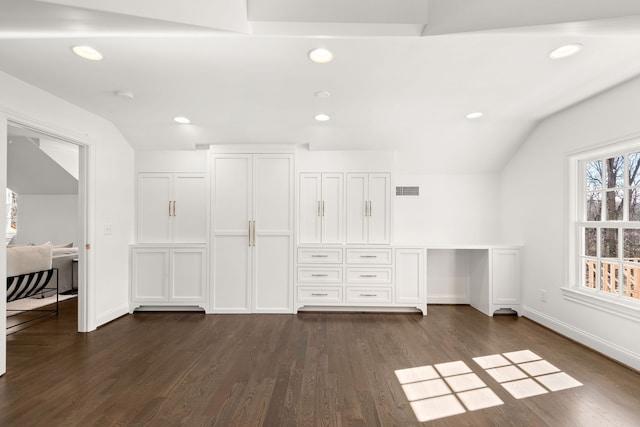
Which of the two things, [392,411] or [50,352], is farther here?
[50,352]

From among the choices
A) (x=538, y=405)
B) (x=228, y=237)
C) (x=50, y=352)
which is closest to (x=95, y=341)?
(x=50, y=352)

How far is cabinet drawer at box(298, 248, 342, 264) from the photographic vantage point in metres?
4.05

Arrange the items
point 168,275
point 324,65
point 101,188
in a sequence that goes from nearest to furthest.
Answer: point 324,65 < point 101,188 < point 168,275

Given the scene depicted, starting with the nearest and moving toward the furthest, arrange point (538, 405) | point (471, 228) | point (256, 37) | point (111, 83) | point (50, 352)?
point (256, 37), point (538, 405), point (111, 83), point (50, 352), point (471, 228)

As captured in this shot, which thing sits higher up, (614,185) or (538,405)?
(614,185)

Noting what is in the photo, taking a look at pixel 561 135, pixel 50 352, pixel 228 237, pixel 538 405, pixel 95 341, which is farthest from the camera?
pixel 228 237

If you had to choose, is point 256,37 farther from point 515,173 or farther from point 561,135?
point 515,173

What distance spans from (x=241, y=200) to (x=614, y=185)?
13.5 ft

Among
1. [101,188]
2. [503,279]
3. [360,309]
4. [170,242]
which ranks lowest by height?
[360,309]

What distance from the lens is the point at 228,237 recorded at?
4.05 m

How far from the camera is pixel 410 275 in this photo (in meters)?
4.04

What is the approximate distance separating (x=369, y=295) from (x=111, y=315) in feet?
10.8

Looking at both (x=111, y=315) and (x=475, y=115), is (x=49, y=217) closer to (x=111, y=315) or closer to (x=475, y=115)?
(x=111, y=315)

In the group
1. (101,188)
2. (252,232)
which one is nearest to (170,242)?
(101,188)
